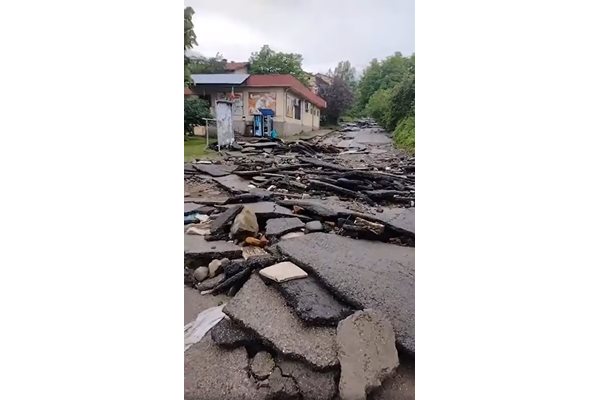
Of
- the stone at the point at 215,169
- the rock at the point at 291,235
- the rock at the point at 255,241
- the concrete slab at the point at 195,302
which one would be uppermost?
the stone at the point at 215,169

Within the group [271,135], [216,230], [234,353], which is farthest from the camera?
[271,135]

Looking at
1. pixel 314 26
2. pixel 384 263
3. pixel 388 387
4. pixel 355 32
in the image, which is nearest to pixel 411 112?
pixel 355 32

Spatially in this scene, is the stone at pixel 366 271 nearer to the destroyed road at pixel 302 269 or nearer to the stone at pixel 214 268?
the destroyed road at pixel 302 269

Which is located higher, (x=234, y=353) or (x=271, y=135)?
(x=271, y=135)

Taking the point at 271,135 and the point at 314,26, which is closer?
the point at 314,26

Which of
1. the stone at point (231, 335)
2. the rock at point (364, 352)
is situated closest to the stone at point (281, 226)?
the stone at point (231, 335)
